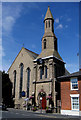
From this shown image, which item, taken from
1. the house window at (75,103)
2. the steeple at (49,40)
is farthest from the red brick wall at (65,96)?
the steeple at (49,40)

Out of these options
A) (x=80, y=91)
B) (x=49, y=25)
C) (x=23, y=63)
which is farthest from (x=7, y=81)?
(x=80, y=91)

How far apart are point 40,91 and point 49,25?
17236mm

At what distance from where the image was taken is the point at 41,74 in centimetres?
3500

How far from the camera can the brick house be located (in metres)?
24.0

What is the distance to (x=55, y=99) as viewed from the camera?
30.2 metres

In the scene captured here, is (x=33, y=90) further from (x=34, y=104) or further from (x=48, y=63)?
(x=48, y=63)

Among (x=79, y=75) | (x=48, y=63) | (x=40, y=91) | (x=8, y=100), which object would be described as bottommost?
(x=8, y=100)

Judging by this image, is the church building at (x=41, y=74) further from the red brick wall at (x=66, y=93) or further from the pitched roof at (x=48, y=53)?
the red brick wall at (x=66, y=93)

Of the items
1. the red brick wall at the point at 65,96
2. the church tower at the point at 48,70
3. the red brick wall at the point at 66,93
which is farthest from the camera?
the church tower at the point at 48,70

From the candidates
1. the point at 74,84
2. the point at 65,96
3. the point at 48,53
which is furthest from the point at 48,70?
the point at 74,84

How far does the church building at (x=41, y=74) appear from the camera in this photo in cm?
3173

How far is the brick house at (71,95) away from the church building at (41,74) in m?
4.74

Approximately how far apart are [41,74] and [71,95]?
11487 millimetres

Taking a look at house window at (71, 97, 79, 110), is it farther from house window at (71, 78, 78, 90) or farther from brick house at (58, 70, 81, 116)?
house window at (71, 78, 78, 90)
